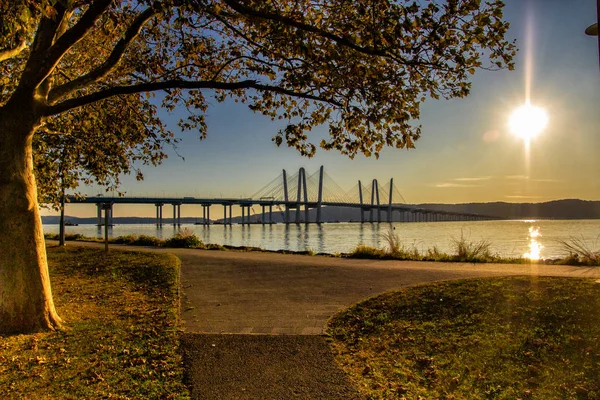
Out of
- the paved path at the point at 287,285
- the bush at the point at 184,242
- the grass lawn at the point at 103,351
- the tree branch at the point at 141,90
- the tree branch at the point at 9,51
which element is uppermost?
the tree branch at the point at 9,51

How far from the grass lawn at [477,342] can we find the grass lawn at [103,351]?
1940 millimetres

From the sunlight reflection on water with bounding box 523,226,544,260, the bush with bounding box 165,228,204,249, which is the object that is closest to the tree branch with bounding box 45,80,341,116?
the sunlight reflection on water with bounding box 523,226,544,260

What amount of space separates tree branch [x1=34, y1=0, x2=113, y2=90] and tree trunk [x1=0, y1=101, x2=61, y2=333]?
0.57 meters

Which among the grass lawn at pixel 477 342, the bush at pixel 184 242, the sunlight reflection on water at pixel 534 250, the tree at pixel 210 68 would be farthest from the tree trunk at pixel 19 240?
the sunlight reflection on water at pixel 534 250

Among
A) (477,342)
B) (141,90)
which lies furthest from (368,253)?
(141,90)

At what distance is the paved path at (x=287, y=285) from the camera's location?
6.21 meters

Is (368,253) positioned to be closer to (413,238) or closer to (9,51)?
(9,51)

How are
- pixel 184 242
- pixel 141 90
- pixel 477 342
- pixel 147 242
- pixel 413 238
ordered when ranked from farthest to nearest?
pixel 413 238, pixel 147 242, pixel 184 242, pixel 141 90, pixel 477 342

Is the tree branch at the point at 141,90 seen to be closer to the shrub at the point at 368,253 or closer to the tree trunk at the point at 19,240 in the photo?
the tree trunk at the point at 19,240

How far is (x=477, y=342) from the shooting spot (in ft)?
16.9

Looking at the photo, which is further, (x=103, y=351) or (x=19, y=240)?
(x=19, y=240)

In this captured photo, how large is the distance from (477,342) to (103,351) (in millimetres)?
4274

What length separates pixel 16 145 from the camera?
598cm

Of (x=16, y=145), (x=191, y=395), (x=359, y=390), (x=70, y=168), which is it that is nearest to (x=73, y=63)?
(x=70, y=168)
